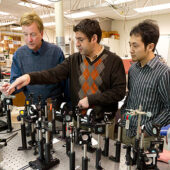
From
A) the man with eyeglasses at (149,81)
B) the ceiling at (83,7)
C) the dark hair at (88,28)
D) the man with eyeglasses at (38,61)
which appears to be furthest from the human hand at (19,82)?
the ceiling at (83,7)

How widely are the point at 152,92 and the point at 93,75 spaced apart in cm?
42

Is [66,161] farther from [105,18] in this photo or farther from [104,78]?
[105,18]

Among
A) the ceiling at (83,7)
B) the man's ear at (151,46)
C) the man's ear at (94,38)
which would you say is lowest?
the man's ear at (151,46)

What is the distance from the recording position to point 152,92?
3.49 ft

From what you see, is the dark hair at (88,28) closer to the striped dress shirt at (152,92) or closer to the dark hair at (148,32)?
the dark hair at (148,32)

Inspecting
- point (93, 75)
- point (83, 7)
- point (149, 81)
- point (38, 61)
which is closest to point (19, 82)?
point (38, 61)

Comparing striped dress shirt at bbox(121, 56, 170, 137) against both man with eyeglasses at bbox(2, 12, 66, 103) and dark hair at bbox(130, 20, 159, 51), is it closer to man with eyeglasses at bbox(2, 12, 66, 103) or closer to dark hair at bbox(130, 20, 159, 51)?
dark hair at bbox(130, 20, 159, 51)

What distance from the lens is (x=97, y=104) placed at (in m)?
1.11

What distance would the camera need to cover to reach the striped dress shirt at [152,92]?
A: 102 cm

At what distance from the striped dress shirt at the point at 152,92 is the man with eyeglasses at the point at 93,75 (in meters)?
0.12

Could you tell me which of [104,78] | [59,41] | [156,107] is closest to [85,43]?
[104,78]

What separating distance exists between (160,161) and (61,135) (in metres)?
0.66

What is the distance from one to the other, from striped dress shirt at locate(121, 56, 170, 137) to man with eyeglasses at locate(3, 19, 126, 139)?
0.12m

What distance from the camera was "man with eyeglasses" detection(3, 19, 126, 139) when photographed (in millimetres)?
1104
